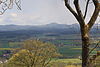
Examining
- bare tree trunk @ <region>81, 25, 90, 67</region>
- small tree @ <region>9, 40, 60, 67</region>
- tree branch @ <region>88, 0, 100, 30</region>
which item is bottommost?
small tree @ <region>9, 40, 60, 67</region>

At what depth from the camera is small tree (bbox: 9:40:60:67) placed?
94.0 feet

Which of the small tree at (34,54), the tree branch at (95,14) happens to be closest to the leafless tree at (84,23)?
the tree branch at (95,14)

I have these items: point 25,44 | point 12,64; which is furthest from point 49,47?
point 12,64

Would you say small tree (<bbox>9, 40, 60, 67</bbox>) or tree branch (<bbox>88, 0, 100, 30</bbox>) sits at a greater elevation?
tree branch (<bbox>88, 0, 100, 30</bbox>)

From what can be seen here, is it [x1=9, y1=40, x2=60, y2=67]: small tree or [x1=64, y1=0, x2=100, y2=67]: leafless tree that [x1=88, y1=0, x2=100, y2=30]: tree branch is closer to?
[x1=64, y1=0, x2=100, y2=67]: leafless tree

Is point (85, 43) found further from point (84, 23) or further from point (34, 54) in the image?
point (34, 54)

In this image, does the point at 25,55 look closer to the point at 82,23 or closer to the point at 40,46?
the point at 40,46

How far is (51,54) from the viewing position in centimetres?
3019

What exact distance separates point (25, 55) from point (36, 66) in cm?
293

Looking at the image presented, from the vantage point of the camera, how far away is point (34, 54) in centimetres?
2864

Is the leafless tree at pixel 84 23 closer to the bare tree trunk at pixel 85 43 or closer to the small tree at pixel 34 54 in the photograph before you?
the bare tree trunk at pixel 85 43

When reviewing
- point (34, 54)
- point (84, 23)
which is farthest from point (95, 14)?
point (34, 54)

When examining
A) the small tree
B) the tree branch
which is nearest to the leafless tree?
the tree branch

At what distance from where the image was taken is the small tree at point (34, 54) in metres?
28.6
